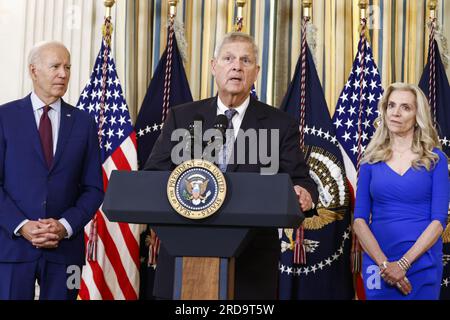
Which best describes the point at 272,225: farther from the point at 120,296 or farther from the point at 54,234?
the point at 120,296

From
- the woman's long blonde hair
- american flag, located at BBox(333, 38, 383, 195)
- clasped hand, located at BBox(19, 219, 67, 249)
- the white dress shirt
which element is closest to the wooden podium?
clasped hand, located at BBox(19, 219, 67, 249)

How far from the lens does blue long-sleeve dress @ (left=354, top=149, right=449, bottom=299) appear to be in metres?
3.53

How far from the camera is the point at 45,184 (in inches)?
129

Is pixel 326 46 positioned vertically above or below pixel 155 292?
above

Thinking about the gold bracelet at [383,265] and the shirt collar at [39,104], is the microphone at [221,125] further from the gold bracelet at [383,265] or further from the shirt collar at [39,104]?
the gold bracelet at [383,265]

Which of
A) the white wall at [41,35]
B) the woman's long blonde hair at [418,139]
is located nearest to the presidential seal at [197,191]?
the woman's long blonde hair at [418,139]

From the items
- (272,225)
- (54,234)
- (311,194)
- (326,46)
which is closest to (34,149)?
(54,234)

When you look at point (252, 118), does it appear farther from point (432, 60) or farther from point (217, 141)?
point (432, 60)

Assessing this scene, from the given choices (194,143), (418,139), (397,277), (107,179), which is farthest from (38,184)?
(418,139)

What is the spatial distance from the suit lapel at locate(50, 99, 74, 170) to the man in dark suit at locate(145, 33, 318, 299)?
0.64m

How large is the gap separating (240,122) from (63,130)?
0.92 metres

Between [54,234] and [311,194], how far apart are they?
3.85ft

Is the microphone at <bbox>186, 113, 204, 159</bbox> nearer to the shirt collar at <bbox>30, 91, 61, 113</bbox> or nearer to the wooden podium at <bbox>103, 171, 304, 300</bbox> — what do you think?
the wooden podium at <bbox>103, 171, 304, 300</bbox>

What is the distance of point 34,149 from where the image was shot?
3.30m
